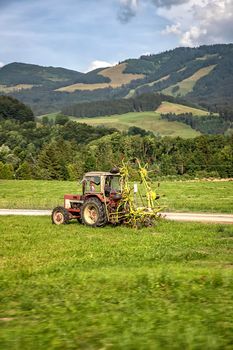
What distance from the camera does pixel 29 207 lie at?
36.8m

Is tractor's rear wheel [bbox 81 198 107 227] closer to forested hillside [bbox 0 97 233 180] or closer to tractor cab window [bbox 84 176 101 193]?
tractor cab window [bbox 84 176 101 193]

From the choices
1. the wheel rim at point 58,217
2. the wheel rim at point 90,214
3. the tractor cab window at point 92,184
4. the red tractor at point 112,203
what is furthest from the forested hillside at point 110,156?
the wheel rim at point 90,214

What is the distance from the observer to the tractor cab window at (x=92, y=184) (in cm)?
2389

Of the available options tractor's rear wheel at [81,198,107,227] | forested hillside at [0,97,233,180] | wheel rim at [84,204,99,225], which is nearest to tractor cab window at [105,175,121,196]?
tractor's rear wheel at [81,198,107,227]

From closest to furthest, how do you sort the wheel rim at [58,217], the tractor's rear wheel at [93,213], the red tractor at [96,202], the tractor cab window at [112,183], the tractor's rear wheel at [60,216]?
1. the tractor's rear wheel at [93,213]
2. the red tractor at [96,202]
3. the tractor cab window at [112,183]
4. the tractor's rear wheel at [60,216]
5. the wheel rim at [58,217]

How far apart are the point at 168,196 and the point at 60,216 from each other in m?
18.6

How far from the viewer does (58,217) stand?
975 inches

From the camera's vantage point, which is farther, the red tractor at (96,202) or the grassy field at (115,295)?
the red tractor at (96,202)

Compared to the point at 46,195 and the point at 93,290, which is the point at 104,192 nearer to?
the point at 93,290

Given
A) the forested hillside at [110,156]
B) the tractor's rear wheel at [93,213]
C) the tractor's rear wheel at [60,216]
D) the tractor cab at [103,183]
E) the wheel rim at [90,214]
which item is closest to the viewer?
the tractor's rear wheel at [93,213]

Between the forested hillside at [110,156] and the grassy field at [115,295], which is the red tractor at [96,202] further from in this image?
the forested hillside at [110,156]

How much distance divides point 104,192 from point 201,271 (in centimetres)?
1310

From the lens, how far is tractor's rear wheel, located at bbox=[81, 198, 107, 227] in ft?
74.7

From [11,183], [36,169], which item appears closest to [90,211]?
[11,183]
